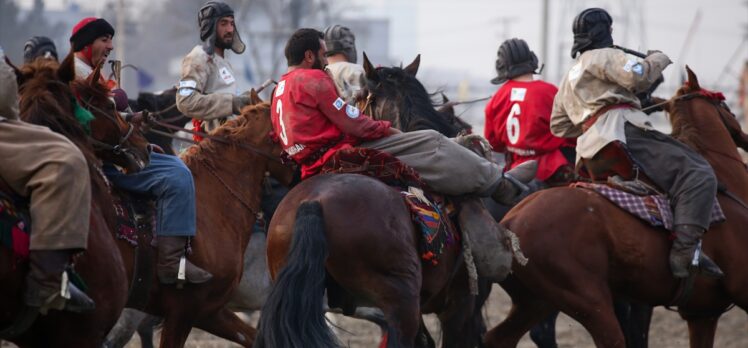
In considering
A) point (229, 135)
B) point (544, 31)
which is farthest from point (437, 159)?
point (544, 31)

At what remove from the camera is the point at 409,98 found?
8.00m

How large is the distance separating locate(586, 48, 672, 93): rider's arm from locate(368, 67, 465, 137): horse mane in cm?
121

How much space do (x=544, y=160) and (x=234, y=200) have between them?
302 centimetres

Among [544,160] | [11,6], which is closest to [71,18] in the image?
[11,6]

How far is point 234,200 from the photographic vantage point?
312 inches

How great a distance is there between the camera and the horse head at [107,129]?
6.41 m

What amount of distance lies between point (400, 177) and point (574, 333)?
17.6 feet

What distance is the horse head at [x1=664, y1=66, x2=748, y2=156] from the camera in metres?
8.77

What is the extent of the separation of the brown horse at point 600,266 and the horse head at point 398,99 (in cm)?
97

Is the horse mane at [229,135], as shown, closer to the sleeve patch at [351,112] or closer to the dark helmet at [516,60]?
the sleeve patch at [351,112]

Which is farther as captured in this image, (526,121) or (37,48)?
(37,48)

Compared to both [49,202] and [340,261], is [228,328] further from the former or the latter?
[49,202]

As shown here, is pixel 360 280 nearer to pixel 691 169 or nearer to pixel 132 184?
pixel 132 184

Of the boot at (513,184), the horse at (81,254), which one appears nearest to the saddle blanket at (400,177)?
the boot at (513,184)
